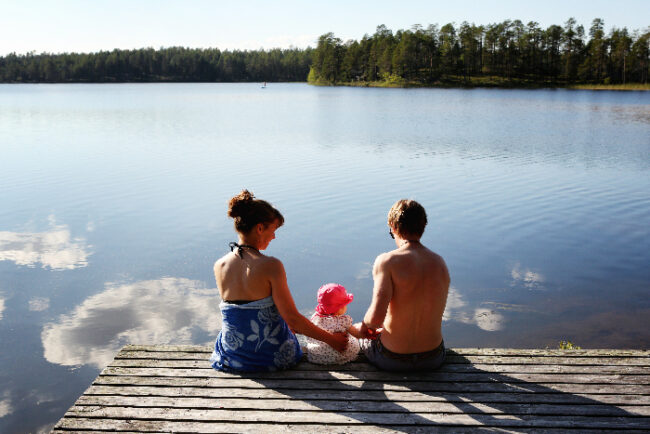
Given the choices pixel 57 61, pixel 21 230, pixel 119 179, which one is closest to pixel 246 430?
pixel 21 230

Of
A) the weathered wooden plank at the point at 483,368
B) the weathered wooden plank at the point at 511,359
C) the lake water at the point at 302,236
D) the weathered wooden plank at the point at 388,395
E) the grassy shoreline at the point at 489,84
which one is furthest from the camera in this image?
the grassy shoreline at the point at 489,84

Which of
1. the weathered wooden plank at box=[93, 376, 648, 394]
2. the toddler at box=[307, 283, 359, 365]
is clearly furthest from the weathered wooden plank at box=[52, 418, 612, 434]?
the toddler at box=[307, 283, 359, 365]

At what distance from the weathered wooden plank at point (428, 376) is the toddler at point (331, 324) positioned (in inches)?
5.7

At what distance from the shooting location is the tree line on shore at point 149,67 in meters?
157

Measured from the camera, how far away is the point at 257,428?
3.24 metres

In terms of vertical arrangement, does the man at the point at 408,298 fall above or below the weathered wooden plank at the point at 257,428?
above

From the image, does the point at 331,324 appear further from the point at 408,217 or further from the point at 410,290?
the point at 408,217

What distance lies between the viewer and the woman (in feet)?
12.3

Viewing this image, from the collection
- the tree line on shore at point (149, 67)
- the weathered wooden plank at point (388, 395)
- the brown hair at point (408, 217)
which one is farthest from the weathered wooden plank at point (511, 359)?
the tree line on shore at point (149, 67)

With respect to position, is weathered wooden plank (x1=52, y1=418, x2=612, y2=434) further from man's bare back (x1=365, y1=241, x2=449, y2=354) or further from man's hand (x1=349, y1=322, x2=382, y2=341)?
man's hand (x1=349, y1=322, x2=382, y2=341)

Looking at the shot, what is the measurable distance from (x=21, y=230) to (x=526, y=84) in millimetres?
98335

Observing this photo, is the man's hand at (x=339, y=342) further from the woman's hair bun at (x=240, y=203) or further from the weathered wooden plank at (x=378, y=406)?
the woman's hair bun at (x=240, y=203)

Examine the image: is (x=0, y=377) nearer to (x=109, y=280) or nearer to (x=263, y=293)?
(x=109, y=280)

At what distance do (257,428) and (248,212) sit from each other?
1422 millimetres
